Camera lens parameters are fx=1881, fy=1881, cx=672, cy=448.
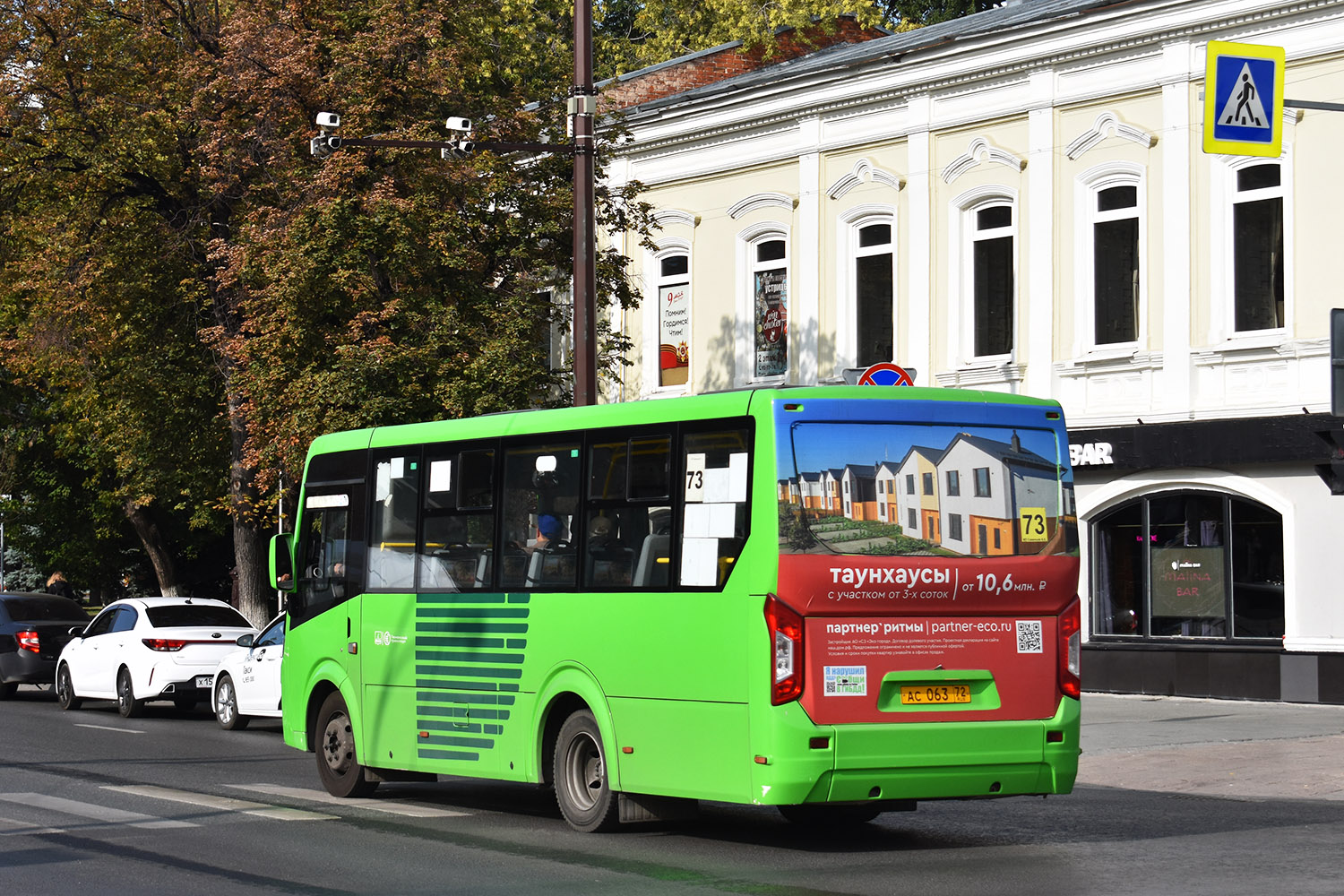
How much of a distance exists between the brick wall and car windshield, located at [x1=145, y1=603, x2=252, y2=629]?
12.3m

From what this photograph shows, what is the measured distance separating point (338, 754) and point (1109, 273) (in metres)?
14.0

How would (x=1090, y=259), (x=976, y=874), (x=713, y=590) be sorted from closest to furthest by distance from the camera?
(x=976, y=874)
(x=713, y=590)
(x=1090, y=259)

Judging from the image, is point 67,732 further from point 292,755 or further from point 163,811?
point 163,811

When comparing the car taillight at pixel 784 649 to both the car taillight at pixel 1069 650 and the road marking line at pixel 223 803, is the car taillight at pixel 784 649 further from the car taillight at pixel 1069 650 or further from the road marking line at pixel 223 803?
the road marking line at pixel 223 803

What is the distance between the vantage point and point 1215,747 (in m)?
17.7

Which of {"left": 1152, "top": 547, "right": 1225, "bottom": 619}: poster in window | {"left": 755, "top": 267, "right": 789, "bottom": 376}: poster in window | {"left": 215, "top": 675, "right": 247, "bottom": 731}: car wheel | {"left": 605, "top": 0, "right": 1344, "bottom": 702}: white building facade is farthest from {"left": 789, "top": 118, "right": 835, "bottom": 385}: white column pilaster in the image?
{"left": 215, "top": 675, "right": 247, "bottom": 731}: car wheel

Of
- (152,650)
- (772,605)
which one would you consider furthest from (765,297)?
(772,605)

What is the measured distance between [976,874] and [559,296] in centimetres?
2189

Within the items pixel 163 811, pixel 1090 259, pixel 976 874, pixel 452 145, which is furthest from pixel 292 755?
pixel 1090 259

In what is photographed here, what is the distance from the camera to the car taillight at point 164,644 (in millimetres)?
23844

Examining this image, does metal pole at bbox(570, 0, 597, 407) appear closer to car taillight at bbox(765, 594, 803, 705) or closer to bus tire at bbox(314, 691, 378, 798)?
bus tire at bbox(314, 691, 378, 798)

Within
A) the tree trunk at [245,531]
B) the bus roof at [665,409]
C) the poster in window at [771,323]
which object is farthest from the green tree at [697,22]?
the bus roof at [665,409]

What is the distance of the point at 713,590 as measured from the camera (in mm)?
11039

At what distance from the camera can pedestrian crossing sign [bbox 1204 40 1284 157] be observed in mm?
15750
